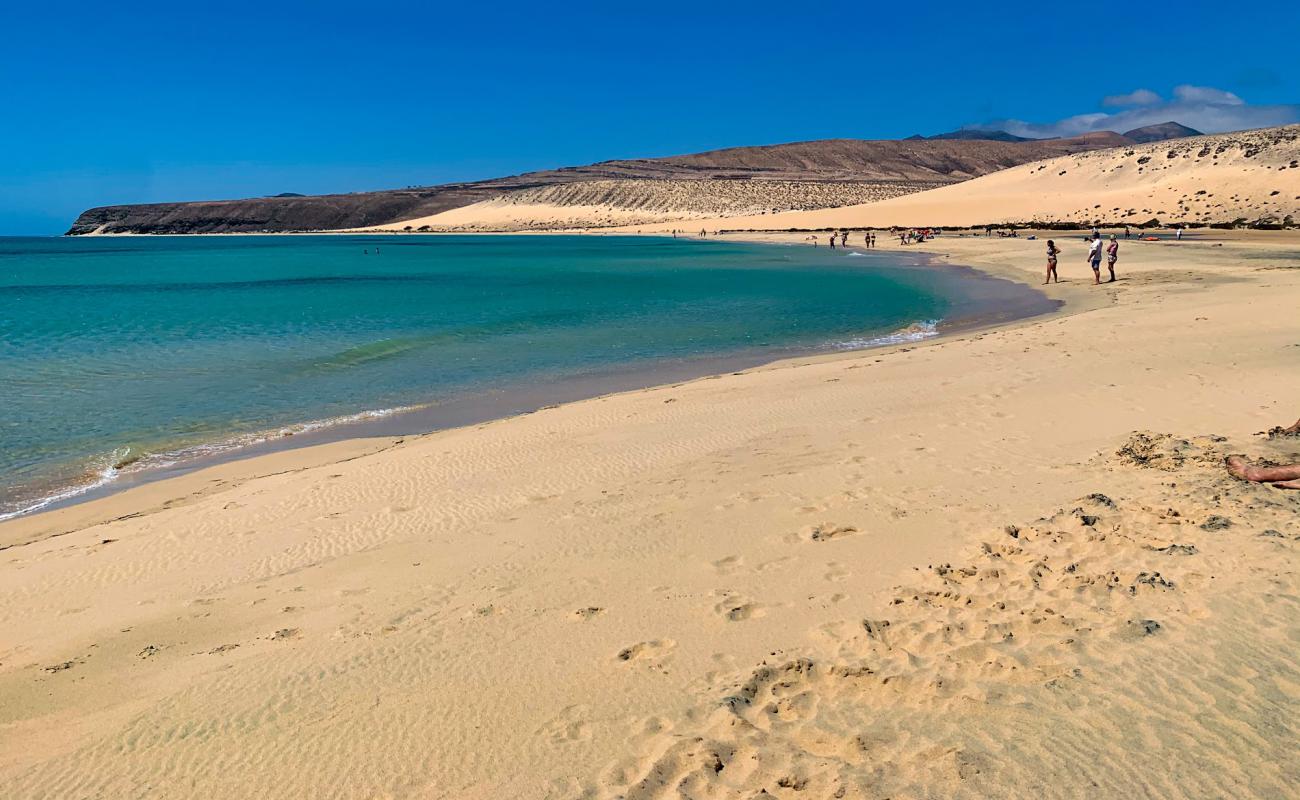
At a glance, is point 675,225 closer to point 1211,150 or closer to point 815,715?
point 1211,150

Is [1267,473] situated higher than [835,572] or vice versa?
[1267,473]

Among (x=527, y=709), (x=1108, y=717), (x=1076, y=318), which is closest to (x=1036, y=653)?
(x=1108, y=717)

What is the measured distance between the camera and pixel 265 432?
11016 millimetres

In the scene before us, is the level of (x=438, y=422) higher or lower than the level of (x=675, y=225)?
lower

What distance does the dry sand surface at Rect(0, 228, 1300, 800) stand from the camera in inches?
131

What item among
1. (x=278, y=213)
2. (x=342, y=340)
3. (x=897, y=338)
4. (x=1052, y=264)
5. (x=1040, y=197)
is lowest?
(x=897, y=338)

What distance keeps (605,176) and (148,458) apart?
16707 cm

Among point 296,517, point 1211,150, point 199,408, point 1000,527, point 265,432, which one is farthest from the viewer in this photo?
point 1211,150

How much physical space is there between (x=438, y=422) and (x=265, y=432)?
2243 mm

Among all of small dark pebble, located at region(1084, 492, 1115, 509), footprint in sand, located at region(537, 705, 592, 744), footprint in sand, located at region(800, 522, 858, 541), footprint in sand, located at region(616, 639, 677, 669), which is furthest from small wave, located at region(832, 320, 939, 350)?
footprint in sand, located at region(537, 705, 592, 744)

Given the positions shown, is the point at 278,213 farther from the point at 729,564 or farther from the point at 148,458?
the point at 729,564

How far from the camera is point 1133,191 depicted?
6003cm

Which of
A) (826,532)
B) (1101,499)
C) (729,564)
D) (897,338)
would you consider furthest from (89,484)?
(897,338)

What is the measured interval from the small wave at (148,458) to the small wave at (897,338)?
9.29 meters
